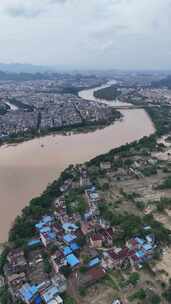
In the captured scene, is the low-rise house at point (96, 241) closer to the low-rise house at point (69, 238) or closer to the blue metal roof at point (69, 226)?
the low-rise house at point (69, 238)

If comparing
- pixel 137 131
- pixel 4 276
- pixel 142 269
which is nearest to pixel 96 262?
pixel 142 269

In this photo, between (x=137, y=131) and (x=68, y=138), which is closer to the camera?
(x=68, y=138)

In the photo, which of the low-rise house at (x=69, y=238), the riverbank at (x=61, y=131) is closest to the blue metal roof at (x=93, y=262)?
the low-rise house at (x=69, y=238)

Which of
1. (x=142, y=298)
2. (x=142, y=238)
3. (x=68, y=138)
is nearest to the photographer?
(x=142, y=298)

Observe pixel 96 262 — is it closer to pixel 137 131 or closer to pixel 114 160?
pixel 114 160

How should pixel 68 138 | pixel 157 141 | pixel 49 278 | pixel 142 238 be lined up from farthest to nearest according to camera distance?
1. pixel 68 138
2. pixel 157 141
3. pixel 142 238
4. pixel 49 278

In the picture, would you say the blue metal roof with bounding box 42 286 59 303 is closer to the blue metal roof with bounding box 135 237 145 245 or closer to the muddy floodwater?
the blue metal roof with bounding box 135 237 145 245

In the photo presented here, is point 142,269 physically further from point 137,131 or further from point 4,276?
point 137,131

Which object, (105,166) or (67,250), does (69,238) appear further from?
(105,166)
